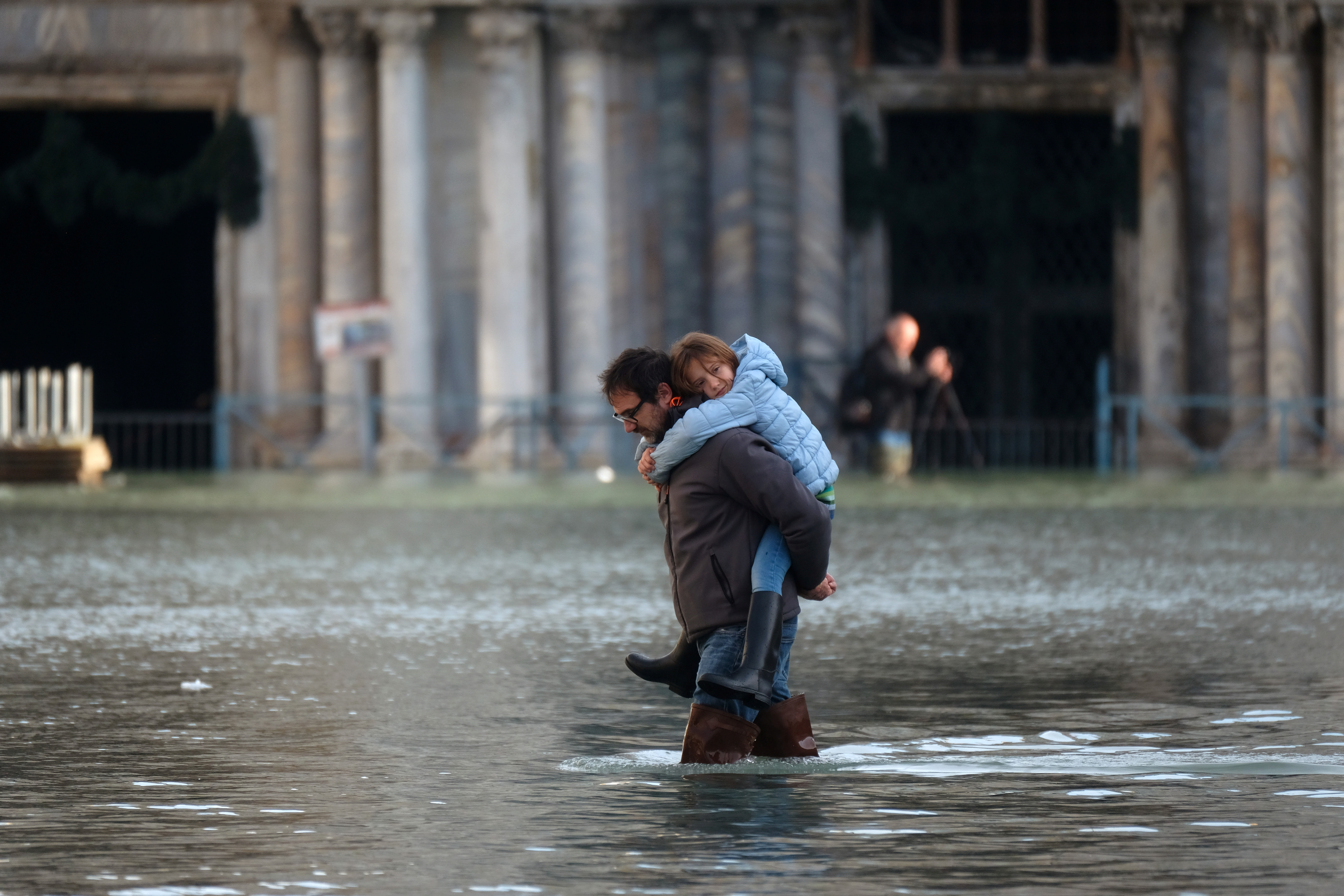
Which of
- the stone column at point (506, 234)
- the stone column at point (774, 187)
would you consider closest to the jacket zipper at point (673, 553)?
the stone column at point (506, 234)

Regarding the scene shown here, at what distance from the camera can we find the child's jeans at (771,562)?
707cm

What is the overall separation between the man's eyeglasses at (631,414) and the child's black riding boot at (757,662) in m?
0.62

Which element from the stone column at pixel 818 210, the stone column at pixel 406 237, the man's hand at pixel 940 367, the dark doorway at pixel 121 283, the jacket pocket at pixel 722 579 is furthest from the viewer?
the dark doorway at pixel 121 283

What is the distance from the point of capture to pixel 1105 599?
1297 centimetres

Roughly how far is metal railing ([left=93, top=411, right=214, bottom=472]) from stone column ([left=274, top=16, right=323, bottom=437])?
1639 millimetres

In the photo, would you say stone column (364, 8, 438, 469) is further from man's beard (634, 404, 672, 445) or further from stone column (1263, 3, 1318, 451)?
man's beard (634, 404, 672, 445)

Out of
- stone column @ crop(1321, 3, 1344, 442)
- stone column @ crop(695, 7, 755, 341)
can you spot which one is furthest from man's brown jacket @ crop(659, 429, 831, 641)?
stone column @ crop(695, 7, 755, 341)

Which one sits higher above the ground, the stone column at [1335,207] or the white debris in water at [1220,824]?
the stone column at [1335,207]

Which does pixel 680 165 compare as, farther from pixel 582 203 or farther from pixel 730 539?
pixel 730 539

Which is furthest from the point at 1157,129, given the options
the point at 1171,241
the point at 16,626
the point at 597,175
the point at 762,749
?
the point at 762,749

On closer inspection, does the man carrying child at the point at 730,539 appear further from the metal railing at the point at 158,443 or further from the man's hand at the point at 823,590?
the metal railing at the point at 158,443

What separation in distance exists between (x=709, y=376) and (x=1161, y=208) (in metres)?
26.0

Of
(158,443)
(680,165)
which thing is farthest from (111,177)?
(680,165)

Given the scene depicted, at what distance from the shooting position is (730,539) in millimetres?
7129
